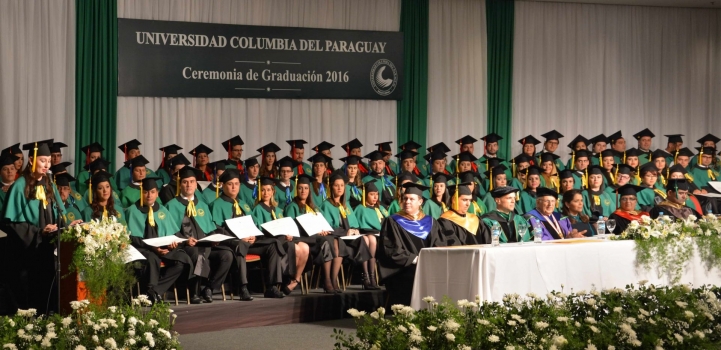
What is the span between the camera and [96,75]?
12453 mm

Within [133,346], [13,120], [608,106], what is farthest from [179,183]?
[608,106]

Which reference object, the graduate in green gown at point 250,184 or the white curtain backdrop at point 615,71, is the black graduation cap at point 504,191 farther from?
the white curtain backdrop at point 615,71

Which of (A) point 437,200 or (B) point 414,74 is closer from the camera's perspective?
(A) point 437,200

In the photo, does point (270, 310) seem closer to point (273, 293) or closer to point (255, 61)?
point (273, 293)

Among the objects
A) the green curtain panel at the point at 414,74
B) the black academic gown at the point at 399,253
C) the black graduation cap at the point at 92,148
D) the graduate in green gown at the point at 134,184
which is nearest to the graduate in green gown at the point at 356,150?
the green curtain panel at the point at 414,74

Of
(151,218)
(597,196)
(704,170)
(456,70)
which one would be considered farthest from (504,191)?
(456,70)

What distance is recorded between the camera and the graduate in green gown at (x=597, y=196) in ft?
38.0

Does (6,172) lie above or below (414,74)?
below

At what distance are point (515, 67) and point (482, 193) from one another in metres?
4.37

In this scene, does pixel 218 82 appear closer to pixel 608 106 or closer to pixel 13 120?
pixel 13 120

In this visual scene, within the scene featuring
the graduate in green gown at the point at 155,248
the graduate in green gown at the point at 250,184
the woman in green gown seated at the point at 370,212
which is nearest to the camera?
the graduate in green gown at the point at 155,248

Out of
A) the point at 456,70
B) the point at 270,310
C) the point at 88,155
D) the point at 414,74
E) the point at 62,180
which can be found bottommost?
the point at 270,310

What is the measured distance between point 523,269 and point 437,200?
364 cm

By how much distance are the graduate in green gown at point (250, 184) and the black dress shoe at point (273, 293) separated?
1968mm
